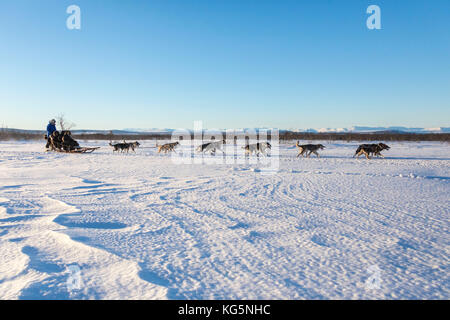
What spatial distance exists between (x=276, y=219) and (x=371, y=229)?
1100mm

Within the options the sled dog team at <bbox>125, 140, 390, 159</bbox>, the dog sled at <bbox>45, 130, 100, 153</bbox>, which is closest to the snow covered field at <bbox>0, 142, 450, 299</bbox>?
the sled dog team at <bbox>125, 140, 390, 159</bbox>

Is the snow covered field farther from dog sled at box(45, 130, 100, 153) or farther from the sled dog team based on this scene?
dog sled at box(45, 130, 100, 153)

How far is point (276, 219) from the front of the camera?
145 inches

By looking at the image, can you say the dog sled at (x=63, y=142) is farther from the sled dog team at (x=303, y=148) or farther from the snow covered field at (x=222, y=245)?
the snow covered field at (x=222, y=245)

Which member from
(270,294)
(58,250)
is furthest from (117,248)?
(270,294)

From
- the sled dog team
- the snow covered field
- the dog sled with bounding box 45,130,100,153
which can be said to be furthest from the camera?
the dog sled with bounding box 45,130,100,153

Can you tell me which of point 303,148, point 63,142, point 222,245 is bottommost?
point 222,245

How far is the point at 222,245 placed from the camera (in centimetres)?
273

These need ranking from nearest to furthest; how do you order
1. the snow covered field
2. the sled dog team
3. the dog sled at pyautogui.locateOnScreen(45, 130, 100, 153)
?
the snow covered field → the sled dog team → the dog sled at pyautogui.locateOnScreen(45, 130, 100, 153)

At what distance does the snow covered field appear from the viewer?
192 centimetres

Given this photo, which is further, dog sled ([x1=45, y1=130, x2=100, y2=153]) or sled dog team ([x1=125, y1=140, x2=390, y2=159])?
dog sled ([x1=45, y1=130, x2=100, y2=153])

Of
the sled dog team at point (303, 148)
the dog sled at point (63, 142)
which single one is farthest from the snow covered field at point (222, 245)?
the dog sled at point (63, 142)

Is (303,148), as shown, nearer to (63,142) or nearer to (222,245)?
(222,245)

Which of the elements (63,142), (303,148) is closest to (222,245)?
(303,148)
